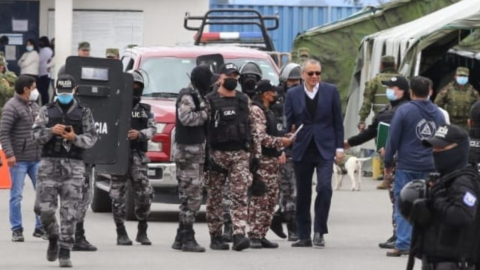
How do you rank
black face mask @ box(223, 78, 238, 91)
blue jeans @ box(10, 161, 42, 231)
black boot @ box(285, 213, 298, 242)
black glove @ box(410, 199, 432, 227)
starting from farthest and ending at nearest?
black boot @ box(285, 213, 298, 242) < blue jeans @ box(10, 161, 42, 231) < black face mask @ box(223, 78, 238, 91) < black glove @ box(410, 199, 432, 227)

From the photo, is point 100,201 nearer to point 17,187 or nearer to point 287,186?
point 17,187

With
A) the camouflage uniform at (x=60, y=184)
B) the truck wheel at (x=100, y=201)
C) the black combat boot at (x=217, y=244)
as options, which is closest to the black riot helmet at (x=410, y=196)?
the camouflage uniform at (x=60, y=184)

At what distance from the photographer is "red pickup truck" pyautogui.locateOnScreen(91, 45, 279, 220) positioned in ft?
58.4

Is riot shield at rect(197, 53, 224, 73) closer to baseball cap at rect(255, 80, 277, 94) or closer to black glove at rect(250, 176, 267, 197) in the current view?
baseball cap at rect(255, 80, 277, 94)

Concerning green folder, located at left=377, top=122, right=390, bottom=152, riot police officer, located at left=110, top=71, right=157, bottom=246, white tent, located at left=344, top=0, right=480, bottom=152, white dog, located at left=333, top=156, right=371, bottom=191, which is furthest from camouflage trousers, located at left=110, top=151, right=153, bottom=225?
white tent, located at left=344, top=0, right=480, bottom=152

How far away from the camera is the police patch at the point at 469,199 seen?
8.76 meters

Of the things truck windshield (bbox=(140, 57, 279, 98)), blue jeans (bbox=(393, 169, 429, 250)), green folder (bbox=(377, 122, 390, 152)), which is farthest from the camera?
truck windshield (bbox=(140, 57, 279, 98))

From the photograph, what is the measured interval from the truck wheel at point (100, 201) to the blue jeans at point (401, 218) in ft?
18.1

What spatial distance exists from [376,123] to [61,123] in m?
3.93

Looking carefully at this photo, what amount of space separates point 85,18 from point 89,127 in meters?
21.7

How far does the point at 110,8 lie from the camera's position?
35156 mm

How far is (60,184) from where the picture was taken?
1366cm

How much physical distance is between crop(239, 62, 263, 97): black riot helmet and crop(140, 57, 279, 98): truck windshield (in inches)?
104

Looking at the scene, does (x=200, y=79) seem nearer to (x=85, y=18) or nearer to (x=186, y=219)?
(x=186, y=219)
